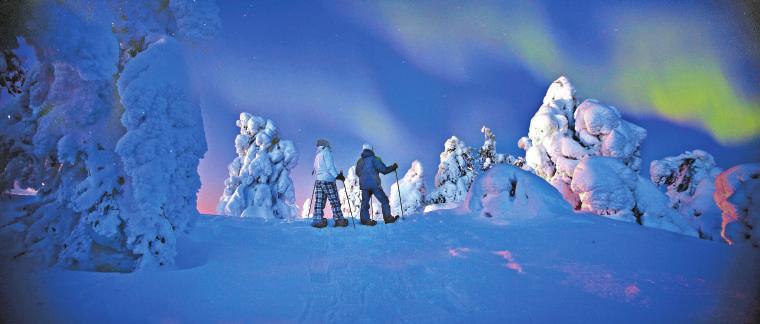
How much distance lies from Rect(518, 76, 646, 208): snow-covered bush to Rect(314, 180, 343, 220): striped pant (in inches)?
457

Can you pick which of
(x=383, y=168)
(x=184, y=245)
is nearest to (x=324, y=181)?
(x=383, y=168)

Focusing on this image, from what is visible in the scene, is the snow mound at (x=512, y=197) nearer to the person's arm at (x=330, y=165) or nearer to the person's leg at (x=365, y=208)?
the person's leg at (x=365, y=208)

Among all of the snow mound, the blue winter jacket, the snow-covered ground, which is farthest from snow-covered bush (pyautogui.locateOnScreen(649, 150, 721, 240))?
the blue winter jacket

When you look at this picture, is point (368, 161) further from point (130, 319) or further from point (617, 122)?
point (617, 122)

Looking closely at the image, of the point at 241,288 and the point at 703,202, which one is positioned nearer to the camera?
the point at 241,288

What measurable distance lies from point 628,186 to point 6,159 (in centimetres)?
1570

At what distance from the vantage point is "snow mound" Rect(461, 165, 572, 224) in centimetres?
677

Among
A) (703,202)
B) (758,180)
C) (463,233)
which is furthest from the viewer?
(703,202)

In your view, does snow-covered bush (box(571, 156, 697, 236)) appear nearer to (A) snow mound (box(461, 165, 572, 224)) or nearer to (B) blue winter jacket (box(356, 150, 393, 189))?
(A) snow mound (box(461, 165, 572, 224))

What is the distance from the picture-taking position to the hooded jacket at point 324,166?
8672 millimetres

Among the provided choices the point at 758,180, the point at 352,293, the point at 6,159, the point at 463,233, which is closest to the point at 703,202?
the point at 758,180

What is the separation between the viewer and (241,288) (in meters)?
3.68

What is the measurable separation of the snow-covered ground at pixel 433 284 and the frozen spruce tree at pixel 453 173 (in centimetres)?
2287

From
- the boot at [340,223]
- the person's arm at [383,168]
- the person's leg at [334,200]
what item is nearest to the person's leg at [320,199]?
the person's leg at [334,200]
